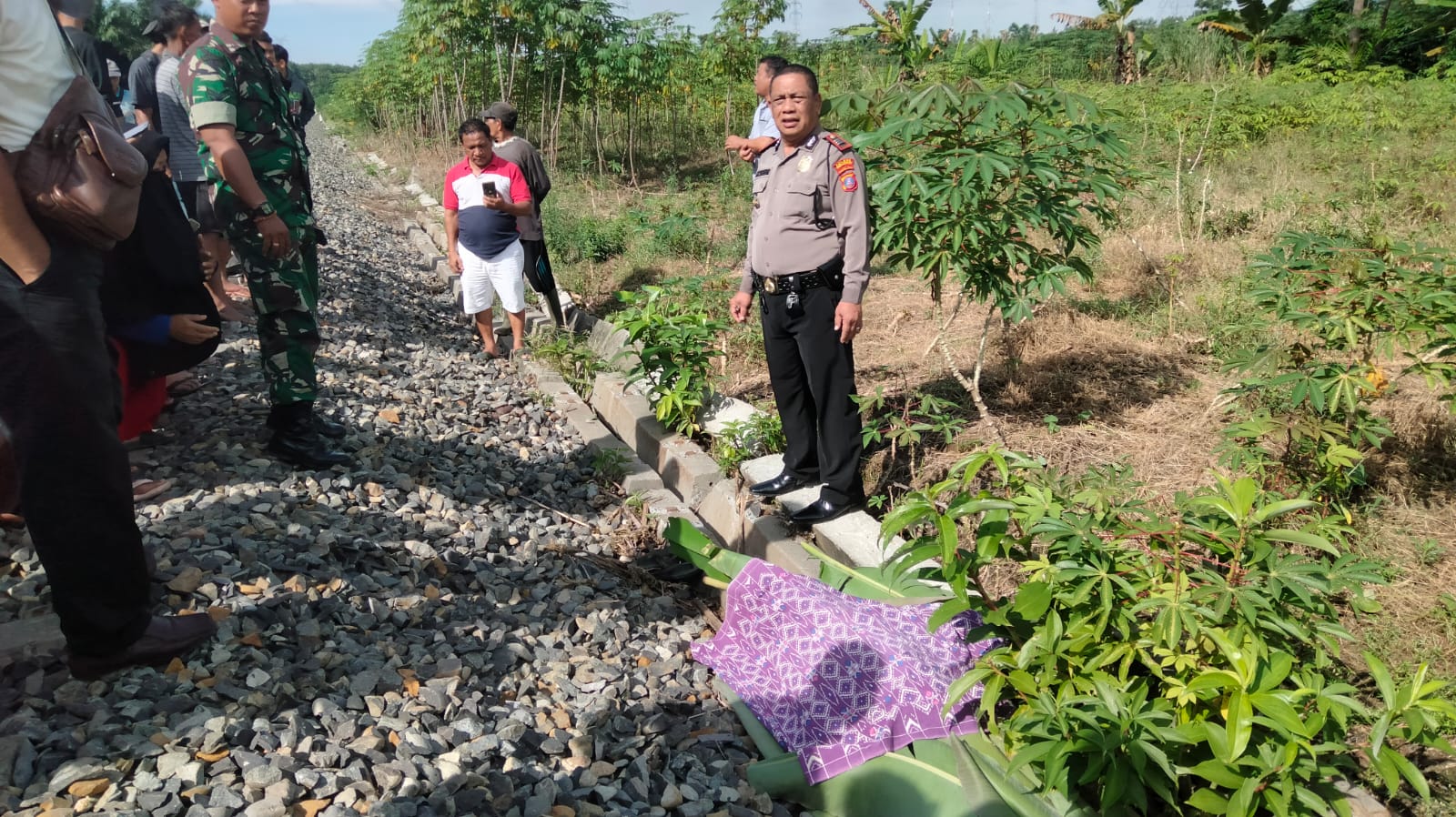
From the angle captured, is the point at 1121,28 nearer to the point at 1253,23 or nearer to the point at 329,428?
the point at 1253,23

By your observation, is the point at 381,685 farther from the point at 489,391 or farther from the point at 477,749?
the point at 489,391

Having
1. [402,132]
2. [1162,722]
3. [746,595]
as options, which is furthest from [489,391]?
[402,132]

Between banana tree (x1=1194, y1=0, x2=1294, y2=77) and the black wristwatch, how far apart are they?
18.9 m

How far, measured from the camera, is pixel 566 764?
91.0 inches

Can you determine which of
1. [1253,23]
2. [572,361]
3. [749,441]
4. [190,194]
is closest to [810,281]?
[749,441]

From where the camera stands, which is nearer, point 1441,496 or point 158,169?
point 1441,496

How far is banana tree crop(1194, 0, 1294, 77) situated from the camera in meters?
17.9

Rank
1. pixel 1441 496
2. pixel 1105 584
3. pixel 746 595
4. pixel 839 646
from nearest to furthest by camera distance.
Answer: pixel 1105 584, pixel 839 646, pixel 746 595, pixel 1441 496

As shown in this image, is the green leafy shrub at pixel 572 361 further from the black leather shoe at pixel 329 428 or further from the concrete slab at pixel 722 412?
the black leather shoe at pixel 329 428

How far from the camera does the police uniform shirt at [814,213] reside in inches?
130

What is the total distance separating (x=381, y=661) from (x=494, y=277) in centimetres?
387

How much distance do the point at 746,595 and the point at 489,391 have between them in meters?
3.21

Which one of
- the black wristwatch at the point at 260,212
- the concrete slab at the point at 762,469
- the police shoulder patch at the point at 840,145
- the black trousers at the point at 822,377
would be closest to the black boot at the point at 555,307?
the concrete slab at the point at 762,469

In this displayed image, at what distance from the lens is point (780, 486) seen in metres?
3.82
